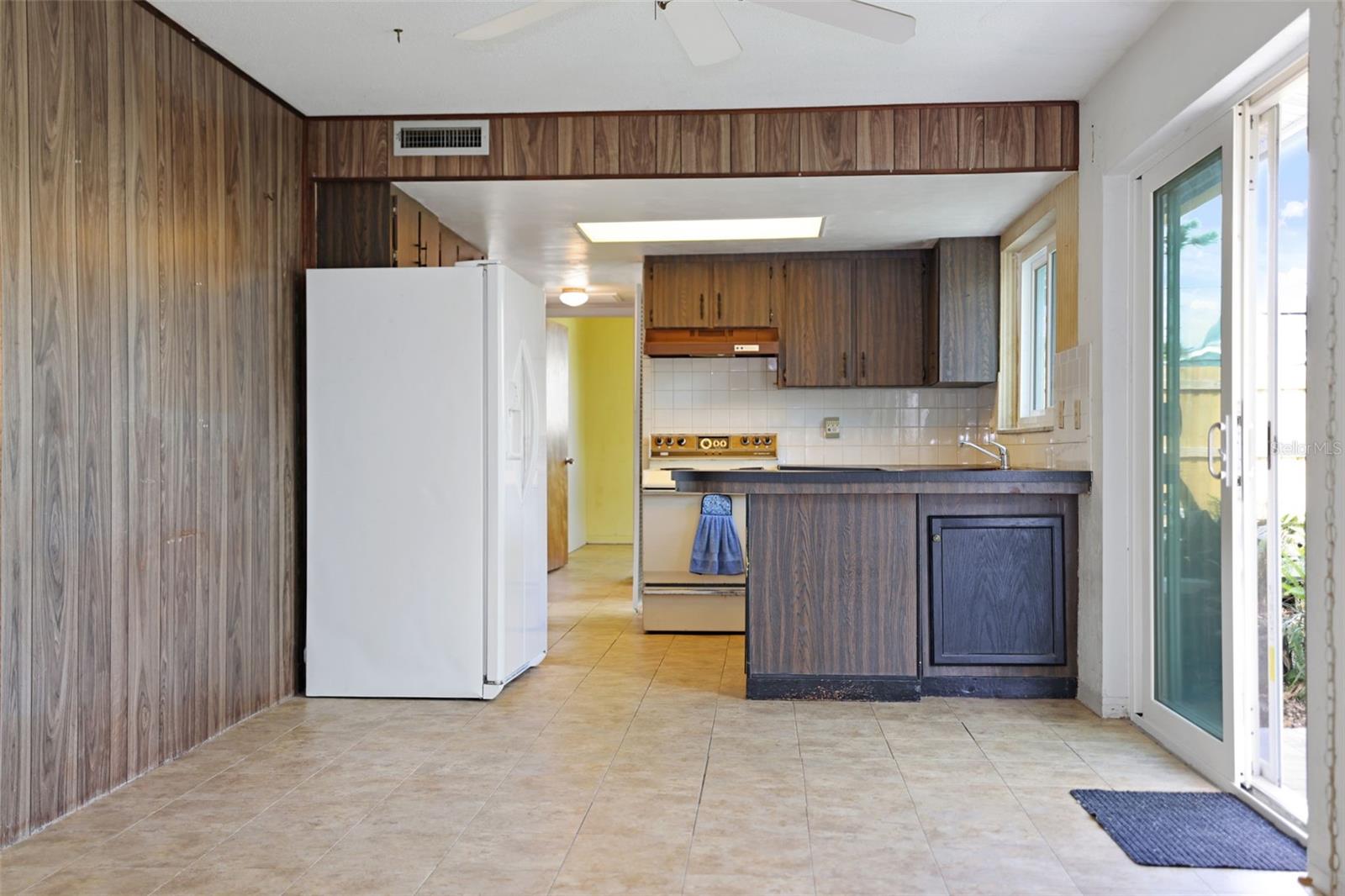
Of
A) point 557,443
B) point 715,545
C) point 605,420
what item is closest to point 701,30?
point 715,545

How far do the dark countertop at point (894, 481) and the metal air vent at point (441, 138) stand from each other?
1660 millimetres

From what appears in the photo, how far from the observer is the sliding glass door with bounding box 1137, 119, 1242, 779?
3.19m

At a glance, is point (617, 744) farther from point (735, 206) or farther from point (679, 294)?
point (679, 294)

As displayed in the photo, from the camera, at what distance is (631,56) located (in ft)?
12.9

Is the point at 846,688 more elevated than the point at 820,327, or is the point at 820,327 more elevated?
the point at 820,327

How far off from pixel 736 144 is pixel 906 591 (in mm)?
1966

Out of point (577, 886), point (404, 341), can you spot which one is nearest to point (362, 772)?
point (577, 886)

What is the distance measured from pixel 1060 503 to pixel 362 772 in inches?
111

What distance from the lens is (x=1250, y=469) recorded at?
3.09 meters

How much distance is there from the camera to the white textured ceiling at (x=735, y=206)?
4.83m

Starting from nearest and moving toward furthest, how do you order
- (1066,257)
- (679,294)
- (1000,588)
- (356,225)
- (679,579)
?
(1000,588), (1066,257), (356,225), (679,579), (679,294)

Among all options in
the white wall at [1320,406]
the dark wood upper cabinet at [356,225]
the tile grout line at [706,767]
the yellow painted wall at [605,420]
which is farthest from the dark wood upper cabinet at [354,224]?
the yellow painted wall at [605,420]

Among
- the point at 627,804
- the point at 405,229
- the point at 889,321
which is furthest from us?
the point at 889,321

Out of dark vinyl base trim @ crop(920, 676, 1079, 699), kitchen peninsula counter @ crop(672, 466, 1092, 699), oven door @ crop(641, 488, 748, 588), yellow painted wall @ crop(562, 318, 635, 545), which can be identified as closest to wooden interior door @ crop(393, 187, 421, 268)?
kitchen peninsula counter @ crop(672, 466, 1092, 699)
